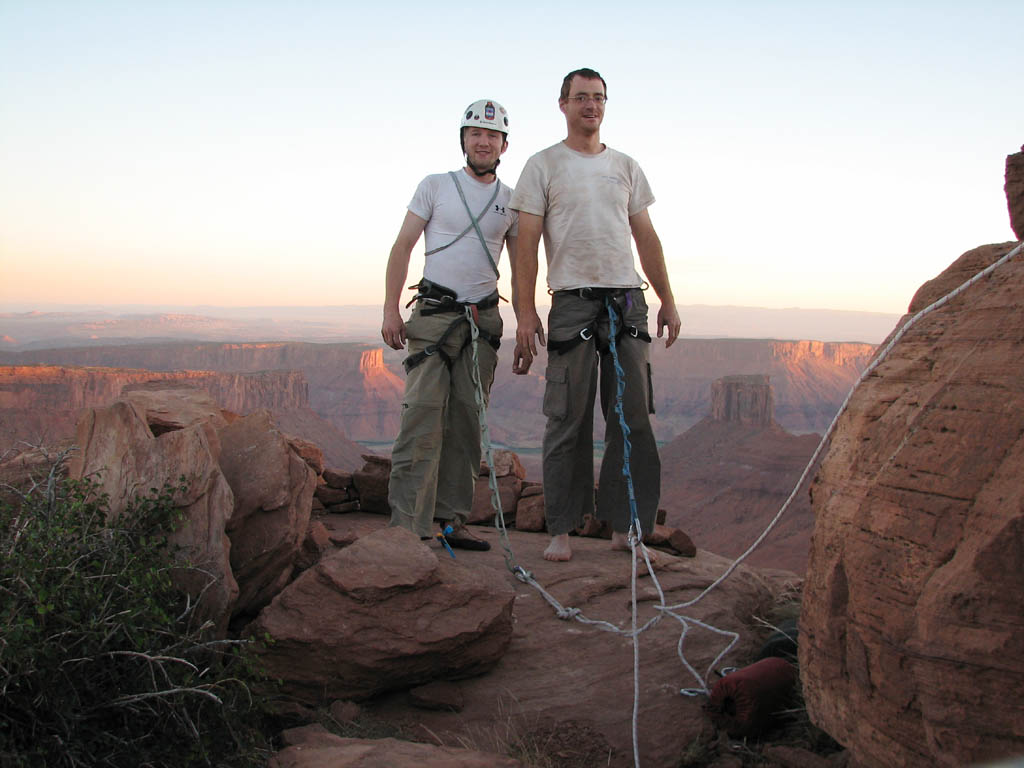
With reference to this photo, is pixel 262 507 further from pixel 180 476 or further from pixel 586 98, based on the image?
pixel 586 98

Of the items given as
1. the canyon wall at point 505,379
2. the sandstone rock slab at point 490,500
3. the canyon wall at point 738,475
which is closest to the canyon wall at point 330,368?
the canyon wall at point 505,379

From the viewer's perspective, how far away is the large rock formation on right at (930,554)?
6.44 ft

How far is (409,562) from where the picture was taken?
332 centimetres

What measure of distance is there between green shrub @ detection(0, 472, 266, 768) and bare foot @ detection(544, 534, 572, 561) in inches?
73.7

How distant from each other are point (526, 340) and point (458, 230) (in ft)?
2.25

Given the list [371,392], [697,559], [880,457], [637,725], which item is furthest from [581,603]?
[371,392]

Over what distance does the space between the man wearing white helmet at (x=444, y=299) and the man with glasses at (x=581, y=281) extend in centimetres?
22

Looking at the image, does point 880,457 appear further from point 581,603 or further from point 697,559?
point 697,559

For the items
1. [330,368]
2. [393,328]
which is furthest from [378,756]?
[330,368]

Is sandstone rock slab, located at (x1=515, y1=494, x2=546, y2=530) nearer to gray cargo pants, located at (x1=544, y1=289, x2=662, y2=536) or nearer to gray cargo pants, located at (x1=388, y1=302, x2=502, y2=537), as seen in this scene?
gray cargo pants, located at (x1=544, y1=289, x2=662, y2=536)

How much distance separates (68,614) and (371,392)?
64070 mm

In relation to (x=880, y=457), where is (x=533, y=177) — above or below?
above

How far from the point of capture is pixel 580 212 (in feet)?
13.3

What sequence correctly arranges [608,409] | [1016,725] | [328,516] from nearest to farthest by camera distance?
[1016,725] → [608,409] → [328,516]
